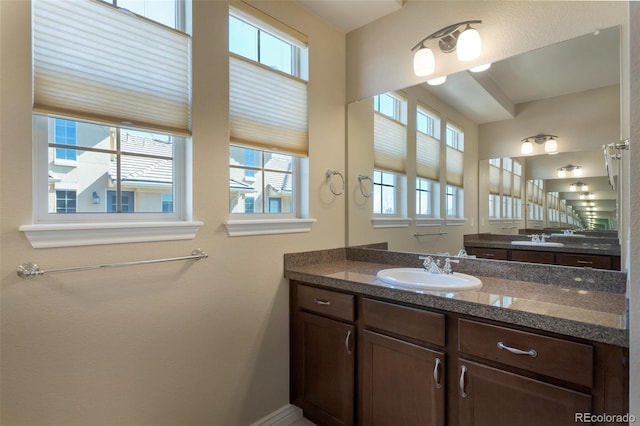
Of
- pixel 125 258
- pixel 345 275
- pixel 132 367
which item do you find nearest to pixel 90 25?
pixel 125 258

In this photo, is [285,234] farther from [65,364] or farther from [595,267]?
[595,267]

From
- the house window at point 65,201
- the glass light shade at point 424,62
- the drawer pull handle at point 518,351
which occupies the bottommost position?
the drawer pull handle at point 518,351

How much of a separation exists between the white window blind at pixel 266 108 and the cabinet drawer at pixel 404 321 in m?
1.04

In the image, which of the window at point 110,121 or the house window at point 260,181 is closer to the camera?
the window at point 110,121

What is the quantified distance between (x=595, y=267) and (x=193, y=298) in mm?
1884

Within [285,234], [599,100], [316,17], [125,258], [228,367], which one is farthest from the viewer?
[316,17]

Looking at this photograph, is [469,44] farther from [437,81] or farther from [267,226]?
[267,226]

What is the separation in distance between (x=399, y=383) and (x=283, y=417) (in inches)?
34.3

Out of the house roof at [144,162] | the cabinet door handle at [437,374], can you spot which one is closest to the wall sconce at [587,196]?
the cabinet door handle at [437,374]

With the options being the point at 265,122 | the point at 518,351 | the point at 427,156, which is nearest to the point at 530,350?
the point at 518,351

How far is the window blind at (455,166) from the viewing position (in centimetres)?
211

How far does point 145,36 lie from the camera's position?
1.51 meters

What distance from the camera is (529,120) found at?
Result: 1.79 meters

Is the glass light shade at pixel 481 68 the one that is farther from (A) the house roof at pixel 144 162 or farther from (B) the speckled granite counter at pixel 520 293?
(A) the house roof at pixel 144 162
